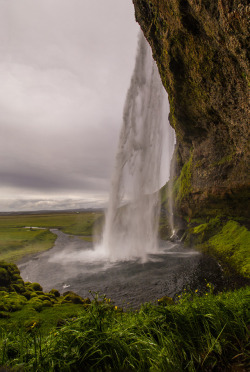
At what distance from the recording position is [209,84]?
59.7 ft

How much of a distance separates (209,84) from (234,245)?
18.0 meters

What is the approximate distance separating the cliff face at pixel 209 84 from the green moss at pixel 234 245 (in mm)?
3231

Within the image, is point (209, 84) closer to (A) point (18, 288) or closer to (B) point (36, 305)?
(B) point (36, 305)

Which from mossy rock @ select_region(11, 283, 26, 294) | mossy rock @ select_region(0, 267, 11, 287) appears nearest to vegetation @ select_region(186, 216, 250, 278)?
mossy rock @ select_region(11, 283, 26, 294)

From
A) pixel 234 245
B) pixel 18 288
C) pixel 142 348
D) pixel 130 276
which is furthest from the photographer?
pixel 234 245

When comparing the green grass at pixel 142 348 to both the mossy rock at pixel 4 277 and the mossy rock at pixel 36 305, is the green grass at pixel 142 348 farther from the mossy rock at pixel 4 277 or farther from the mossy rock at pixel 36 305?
the mossy rock at pixel 4 277

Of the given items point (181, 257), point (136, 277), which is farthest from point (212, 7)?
point (181, 257)

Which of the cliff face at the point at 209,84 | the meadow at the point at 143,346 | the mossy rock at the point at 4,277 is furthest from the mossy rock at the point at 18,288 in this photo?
the cliff face at the point at 209,84

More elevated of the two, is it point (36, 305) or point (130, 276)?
point (36, 305)

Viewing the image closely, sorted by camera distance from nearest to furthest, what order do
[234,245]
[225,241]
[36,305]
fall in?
[36,305] → [234,245] → [225,241]

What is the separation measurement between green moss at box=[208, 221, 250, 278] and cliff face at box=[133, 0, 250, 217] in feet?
10.6

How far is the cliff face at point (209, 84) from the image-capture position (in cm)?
1173

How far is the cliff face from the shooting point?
11.7m

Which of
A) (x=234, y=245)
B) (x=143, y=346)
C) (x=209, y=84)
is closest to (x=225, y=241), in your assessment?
(x=234, y=245)
